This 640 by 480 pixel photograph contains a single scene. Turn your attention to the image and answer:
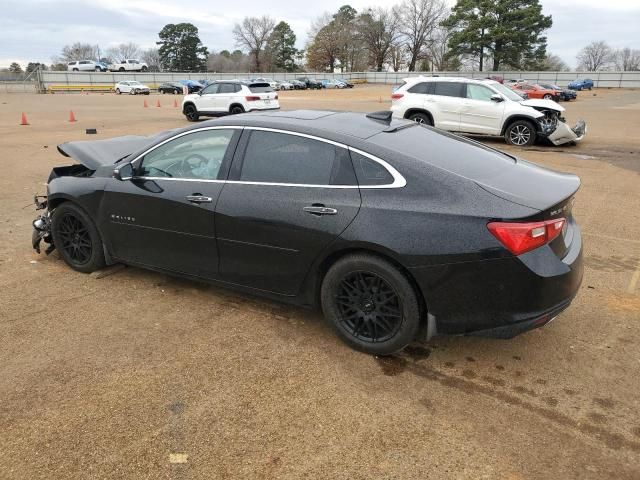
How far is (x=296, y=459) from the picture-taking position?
2.56 m

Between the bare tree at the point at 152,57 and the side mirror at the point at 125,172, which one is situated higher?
the bare tree at the point at 152,57

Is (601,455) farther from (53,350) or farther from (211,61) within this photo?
(211,61)

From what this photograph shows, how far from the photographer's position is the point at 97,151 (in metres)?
5.09

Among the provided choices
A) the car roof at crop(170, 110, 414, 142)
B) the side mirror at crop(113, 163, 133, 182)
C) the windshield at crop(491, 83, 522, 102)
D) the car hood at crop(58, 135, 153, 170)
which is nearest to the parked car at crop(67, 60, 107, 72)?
the windshield at crop(491, 83, 522, 102)

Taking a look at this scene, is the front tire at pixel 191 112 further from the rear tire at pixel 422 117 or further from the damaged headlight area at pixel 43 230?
the damaged headlight area at pixel 43 230

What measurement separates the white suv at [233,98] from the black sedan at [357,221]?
15423mm

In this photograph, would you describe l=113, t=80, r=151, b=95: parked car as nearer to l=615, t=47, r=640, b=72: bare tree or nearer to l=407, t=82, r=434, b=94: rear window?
l=407, t=82, r=434, b=94: rear window

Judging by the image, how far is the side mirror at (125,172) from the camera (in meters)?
4.29

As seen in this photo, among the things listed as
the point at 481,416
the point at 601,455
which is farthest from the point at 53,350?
the point at 601,455

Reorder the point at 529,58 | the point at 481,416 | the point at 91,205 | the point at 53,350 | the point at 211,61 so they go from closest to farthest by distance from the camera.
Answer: the point at 481,416, the point at 53,350, the point at 91,205, the point at 529,58, the point at 211,61

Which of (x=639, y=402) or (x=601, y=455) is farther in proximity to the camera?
(x=639, y=402)

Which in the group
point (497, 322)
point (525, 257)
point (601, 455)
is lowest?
point (601, 455)

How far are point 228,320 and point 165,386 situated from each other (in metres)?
0.90

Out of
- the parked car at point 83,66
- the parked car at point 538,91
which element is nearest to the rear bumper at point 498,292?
the parked car at point 538,91
